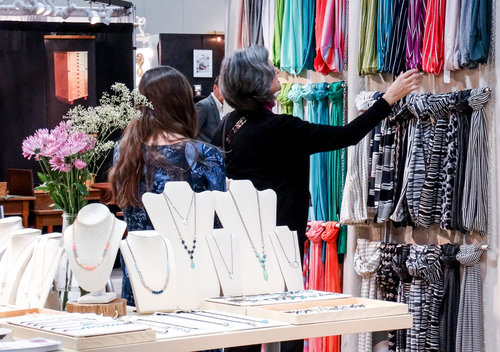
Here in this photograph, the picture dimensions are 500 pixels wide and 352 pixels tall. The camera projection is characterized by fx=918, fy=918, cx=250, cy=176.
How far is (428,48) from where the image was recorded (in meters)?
4.64

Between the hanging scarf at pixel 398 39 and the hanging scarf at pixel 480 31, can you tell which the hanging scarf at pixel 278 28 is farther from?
the hanging scarf at pixel 480 31

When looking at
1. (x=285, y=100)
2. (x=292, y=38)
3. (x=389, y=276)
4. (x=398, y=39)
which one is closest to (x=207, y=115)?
(x=285, y=100)

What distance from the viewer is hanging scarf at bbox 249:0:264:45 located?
6.04 meters

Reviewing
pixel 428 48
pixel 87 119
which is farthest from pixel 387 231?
pixel 87 119

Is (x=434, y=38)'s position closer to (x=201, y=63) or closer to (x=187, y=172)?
(x=187, y=172)

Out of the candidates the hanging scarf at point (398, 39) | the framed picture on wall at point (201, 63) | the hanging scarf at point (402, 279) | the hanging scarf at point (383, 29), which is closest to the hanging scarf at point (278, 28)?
the hanging scarf at point (383, 29)

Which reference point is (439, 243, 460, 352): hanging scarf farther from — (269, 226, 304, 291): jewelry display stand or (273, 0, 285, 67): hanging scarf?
(273, 0, 285, 67): hanging scarf

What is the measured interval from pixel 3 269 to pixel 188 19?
10.3 metres

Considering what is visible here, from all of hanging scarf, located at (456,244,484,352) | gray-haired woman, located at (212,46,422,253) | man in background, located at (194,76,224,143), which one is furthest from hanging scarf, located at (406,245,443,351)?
man in background, located at (194,76,224,143)

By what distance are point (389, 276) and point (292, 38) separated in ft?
5.26

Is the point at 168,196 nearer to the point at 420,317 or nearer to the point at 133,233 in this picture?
the point at 133,233

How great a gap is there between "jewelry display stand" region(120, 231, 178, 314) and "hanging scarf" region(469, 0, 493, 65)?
2.25 meters

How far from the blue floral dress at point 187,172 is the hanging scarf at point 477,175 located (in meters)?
1.60

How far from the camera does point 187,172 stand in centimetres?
324
